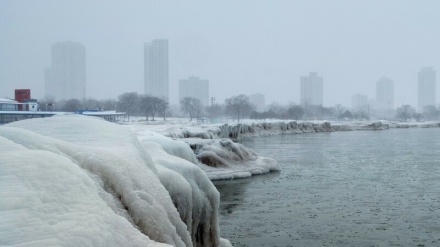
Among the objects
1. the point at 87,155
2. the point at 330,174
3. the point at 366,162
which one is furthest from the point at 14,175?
the point at 366,162

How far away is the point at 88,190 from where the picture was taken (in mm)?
4340

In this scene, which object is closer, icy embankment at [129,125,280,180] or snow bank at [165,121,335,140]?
icy embankment at [129,125,280,180]

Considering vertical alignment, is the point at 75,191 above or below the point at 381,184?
above

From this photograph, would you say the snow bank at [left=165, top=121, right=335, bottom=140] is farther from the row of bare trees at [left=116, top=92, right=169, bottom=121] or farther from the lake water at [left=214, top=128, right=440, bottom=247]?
the row of bare trees at [left=116, top=92, right=169, bottom=121]

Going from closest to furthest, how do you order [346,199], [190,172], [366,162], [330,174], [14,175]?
1. [14,175]
2. [190,172]
3. [346,199]
4. [330,174]
5. [366,162]

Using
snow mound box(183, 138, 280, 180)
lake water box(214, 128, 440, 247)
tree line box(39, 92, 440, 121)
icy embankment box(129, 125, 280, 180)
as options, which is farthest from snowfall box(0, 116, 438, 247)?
tree line box(39, 92, 440, 121)

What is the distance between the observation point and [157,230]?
5246mm

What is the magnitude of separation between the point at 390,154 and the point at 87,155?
1426 inches

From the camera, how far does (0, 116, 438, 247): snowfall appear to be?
3518mm

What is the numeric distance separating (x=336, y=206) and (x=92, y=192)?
48.6 ft

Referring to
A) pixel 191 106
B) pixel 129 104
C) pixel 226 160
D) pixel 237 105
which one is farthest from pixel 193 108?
pixel 226 160

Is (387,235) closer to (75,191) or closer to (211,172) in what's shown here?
(75,191)

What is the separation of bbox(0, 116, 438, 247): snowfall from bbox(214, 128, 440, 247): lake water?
15.7 ft

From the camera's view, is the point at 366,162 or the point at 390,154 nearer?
the point at 366,162
